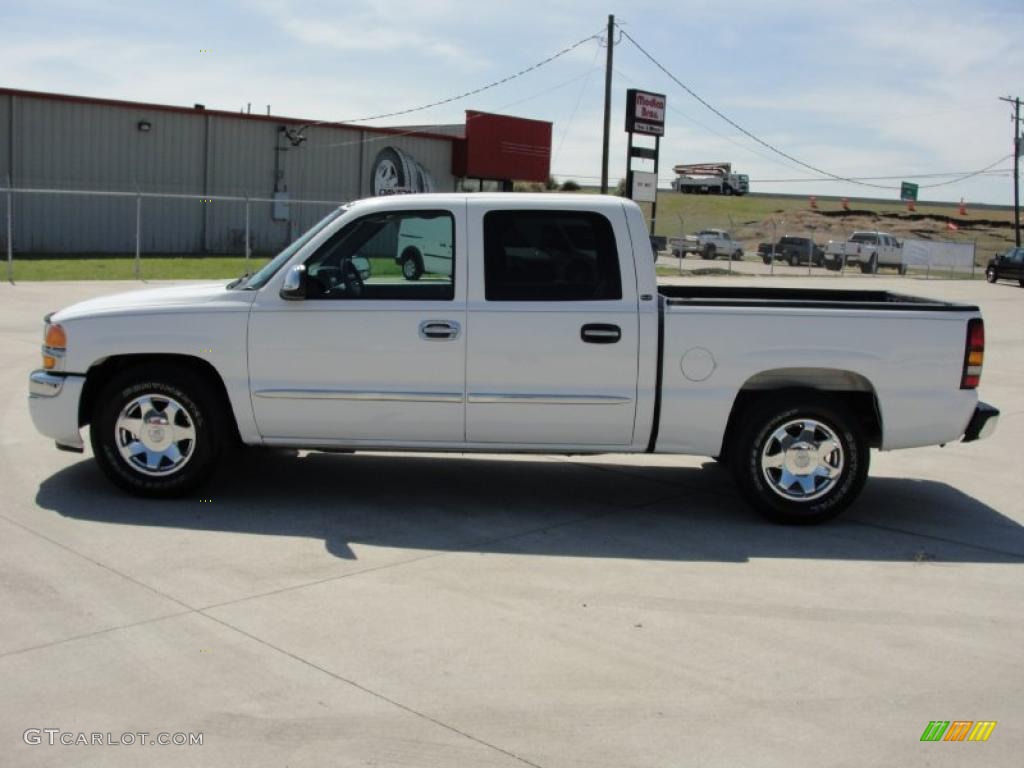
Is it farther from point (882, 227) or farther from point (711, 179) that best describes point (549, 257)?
point (711, 179)

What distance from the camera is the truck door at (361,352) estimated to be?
6.89m

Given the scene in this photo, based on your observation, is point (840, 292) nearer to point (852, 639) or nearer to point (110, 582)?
point (852, 639)

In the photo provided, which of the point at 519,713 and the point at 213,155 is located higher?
the point at 213,155

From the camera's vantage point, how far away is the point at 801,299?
8.62 metres

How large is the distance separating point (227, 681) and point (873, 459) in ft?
20.6

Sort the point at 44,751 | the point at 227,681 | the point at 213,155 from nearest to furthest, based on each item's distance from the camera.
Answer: the point at 44,751 → the point at 227,681 → the point at 213,155

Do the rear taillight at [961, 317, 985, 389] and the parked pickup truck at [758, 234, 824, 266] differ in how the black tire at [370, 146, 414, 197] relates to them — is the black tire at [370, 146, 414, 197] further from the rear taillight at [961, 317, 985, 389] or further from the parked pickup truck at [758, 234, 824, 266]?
the rear taillight at [961, 317, 985, 389]

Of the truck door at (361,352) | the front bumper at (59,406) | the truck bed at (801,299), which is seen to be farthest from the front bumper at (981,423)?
the front bumper at (59,406)

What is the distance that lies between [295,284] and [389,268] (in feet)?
2.06

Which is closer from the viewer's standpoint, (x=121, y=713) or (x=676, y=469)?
(x=121, y=713)

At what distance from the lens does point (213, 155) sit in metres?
40.2

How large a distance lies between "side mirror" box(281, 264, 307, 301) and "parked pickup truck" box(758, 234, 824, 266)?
46.9m

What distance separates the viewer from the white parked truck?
3391 inches

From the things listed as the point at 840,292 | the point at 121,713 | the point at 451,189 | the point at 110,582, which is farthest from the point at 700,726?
the point at 451,189
